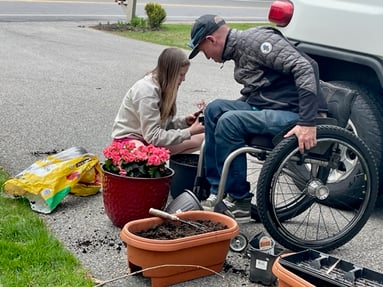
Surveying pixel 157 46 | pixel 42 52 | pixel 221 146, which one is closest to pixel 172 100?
pixel 221 146

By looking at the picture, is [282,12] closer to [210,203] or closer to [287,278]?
[210,203]

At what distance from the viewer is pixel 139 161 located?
14.1 ft

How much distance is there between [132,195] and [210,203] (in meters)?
0.46

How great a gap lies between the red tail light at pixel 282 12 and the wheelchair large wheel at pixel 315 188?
3.93 ft

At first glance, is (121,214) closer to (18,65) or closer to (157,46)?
(18,65)

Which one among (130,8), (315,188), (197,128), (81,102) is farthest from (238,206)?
(130,8)

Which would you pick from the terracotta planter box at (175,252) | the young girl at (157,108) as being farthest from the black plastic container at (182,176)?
the terracotta planter box at (175,252)

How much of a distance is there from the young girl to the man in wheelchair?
0.27m

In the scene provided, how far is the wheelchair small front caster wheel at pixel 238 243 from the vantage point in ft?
13.6


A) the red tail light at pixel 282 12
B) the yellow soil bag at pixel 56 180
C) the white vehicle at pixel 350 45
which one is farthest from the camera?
the red tail light at pixel 282 12

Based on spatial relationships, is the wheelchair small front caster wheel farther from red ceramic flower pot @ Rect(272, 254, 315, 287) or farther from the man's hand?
red ceramic flower pot @ Rect(272, 254, 315, 287)

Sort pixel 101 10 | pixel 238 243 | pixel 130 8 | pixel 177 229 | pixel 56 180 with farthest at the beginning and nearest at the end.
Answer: pixel 101 10
pixel 130 8
pixel 56 180
pixel 238 243
pixel 177 229

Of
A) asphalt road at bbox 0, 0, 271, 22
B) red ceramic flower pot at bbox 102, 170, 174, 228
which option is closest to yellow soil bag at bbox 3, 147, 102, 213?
red ceramic flower pot at bbox 102, 170, 174, 228

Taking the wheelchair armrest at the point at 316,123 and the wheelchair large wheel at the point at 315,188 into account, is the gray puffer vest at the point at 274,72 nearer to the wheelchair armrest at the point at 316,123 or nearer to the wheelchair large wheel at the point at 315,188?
the wheelchair armrest at the point at 316,123
